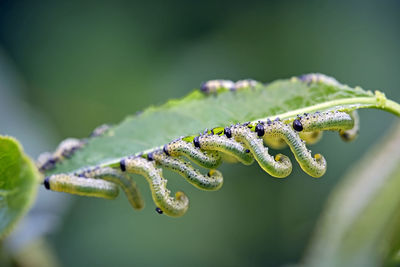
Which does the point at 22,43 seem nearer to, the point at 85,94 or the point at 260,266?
the point at 85,94

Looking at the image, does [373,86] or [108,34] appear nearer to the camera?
[373,86]

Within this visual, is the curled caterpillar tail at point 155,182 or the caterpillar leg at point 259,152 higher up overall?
the caterpillar leg at point 259,152

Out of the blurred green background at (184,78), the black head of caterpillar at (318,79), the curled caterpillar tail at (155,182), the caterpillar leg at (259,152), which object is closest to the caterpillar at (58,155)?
the curled caterpillar tail at (155,182)

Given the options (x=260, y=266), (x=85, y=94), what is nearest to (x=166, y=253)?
(x=260, y=266)

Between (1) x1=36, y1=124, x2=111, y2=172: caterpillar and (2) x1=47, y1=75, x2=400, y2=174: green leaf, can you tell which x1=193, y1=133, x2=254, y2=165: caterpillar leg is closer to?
(2) x1=47, y1=75, x2=400, y2=174: green leaf

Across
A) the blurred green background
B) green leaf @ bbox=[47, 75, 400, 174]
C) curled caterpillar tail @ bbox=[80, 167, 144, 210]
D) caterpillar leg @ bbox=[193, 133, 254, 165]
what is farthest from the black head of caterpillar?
the blurred green background

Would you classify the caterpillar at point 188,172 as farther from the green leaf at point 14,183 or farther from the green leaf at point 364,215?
the green leaf at point 364,215
